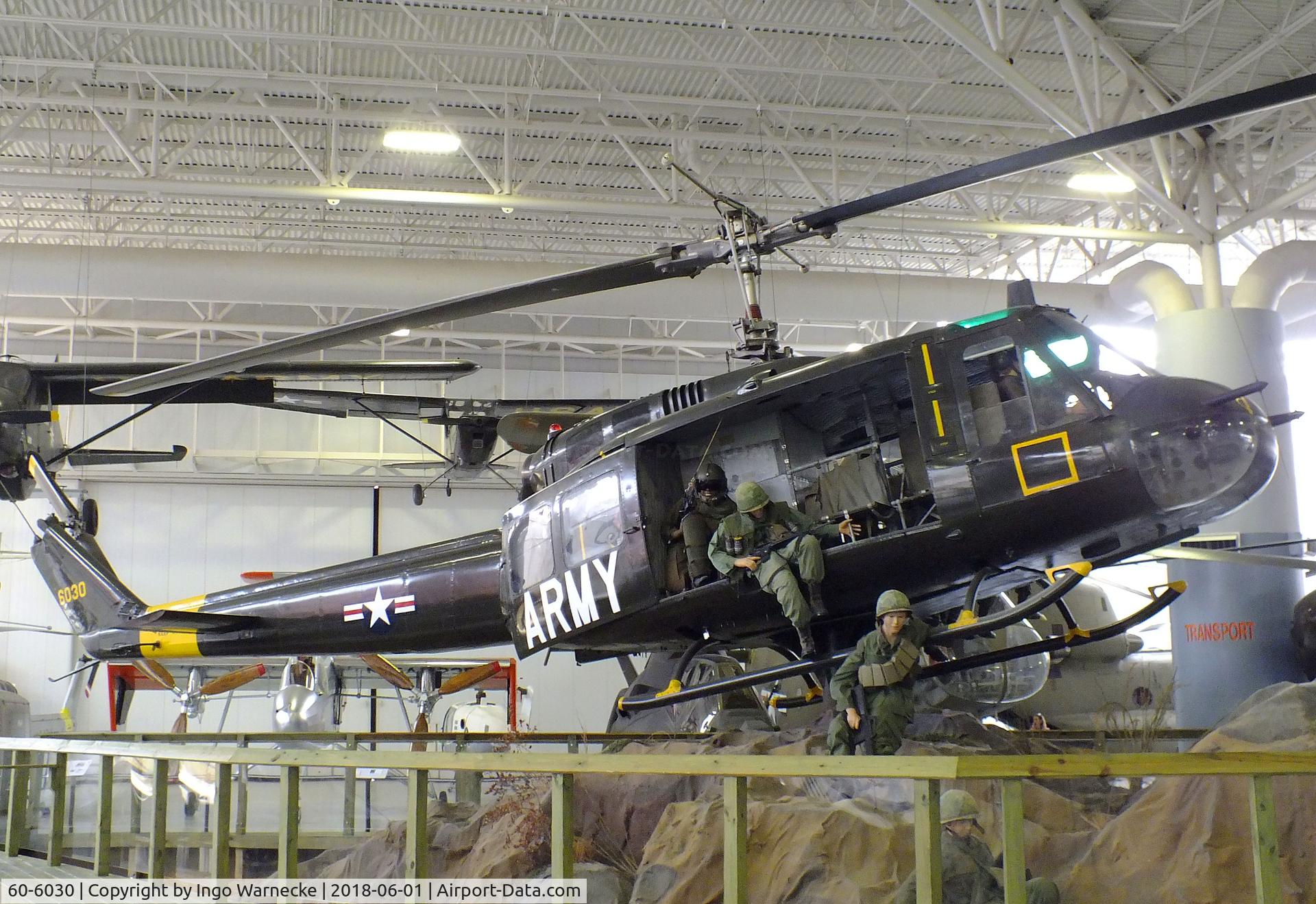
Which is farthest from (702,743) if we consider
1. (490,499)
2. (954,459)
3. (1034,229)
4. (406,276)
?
(490,499)

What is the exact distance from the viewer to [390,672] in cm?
1777

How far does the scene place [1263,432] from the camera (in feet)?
18.5

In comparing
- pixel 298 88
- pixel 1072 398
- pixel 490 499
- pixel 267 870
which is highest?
pixel 298 88

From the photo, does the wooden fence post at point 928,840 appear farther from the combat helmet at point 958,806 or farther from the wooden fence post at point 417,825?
the wooden fence post at point 417,825

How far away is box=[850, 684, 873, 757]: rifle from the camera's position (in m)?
5.68

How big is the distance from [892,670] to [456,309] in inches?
129

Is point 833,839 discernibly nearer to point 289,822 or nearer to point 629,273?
point 289,822

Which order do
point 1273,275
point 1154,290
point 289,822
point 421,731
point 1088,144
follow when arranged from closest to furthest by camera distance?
point 289,822, point 1088,144, point 421,731, point 1273,275, point 1154,290

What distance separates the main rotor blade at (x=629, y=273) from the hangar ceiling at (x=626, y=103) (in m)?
4.92

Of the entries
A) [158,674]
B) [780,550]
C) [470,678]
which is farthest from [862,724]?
[158,674]

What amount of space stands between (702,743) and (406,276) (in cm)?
948

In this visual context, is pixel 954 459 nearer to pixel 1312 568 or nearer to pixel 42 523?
pixel 1312 568

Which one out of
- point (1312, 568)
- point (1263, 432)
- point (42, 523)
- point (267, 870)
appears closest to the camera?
point (267, 870)

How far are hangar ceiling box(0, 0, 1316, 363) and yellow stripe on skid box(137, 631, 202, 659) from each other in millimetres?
5762
